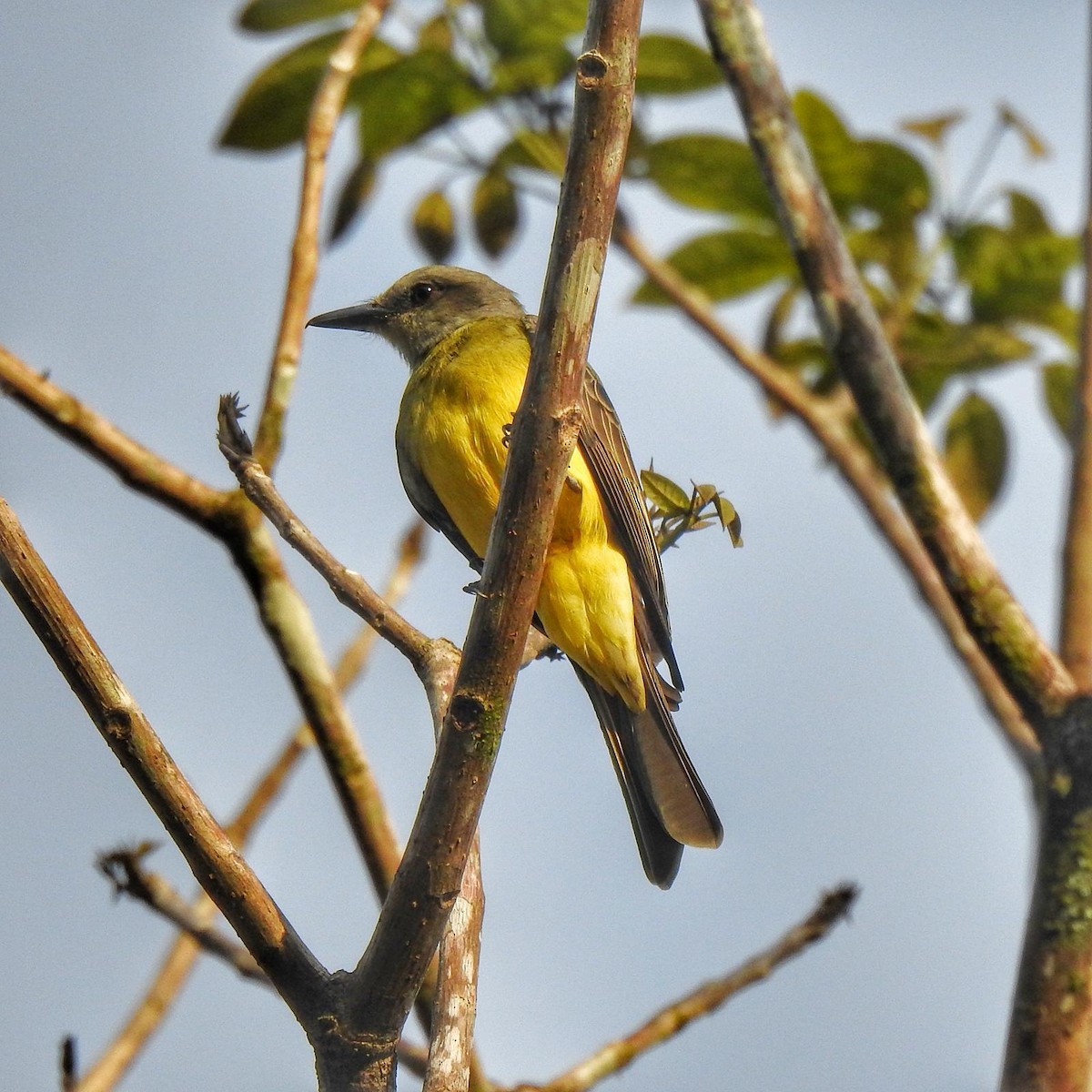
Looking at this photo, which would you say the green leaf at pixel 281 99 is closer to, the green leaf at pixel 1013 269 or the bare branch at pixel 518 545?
the green leaf at pixel 1013 269

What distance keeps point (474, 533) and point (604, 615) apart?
0.48m

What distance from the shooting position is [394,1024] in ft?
7.11

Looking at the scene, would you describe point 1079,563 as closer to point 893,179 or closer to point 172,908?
point 893,179

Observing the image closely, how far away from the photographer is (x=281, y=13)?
13.4ft

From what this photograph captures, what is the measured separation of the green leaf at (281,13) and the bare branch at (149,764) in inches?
96.6

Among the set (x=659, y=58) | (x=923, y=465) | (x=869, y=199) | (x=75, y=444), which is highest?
(x=659, y=58)

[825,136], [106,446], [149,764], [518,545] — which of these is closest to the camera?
[149,764]

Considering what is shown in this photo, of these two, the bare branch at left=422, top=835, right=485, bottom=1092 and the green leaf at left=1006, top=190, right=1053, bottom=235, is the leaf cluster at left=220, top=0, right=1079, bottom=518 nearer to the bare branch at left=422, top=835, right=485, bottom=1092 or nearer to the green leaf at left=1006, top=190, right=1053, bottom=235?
the green leaf at left=1006, top=190, right=1053, bottom=235

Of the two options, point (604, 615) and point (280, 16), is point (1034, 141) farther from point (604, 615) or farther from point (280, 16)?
point (280, 16)

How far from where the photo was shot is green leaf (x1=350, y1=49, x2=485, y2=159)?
3.96 m

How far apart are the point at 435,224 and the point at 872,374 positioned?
1824 mm

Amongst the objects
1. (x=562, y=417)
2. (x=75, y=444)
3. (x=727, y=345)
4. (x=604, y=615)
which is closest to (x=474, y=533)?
(x=604, y=615)

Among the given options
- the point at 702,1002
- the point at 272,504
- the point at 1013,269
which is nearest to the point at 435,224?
the point at 1013,269

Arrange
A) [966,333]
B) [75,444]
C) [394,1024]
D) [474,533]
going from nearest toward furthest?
[394,1024], [75,444], [474,533], [966,333]
